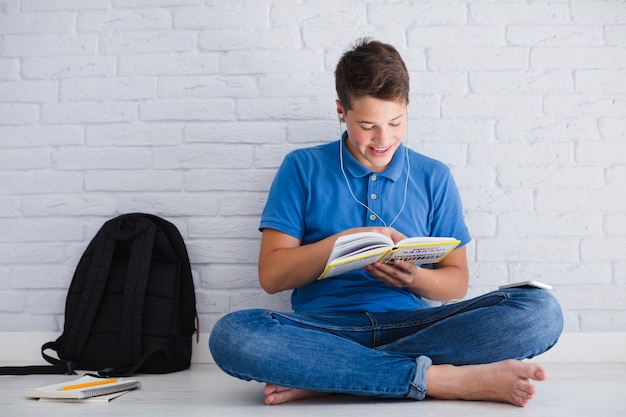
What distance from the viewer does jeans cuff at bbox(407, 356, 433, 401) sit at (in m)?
1.74

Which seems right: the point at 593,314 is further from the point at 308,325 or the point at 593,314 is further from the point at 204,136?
the point at 204,136

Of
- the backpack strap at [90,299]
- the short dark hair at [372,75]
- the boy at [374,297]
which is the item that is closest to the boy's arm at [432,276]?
the boy at [374,297]

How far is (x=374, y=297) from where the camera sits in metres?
2.14

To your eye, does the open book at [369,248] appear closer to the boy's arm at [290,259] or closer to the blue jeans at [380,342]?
the boy's arm at [290,259]

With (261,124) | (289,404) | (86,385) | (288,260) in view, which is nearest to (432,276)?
(288,260)

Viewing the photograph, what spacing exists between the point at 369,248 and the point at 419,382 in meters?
0.36

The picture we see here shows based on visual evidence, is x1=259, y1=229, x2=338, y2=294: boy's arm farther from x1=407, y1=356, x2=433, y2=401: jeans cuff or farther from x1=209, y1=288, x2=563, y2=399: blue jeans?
x1=407, y1=356, x2=433, y2=401: jeans cuff

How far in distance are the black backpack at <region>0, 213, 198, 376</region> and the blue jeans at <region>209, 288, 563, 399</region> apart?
2.05ft

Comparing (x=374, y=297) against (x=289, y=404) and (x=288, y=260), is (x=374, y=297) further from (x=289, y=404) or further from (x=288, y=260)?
(x=289, y=404)

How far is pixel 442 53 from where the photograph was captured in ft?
8.35

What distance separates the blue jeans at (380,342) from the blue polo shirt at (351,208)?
0.14 m

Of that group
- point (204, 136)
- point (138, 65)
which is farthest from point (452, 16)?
point (138, 65)

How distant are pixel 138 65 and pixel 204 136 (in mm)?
372

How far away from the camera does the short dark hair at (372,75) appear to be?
1.98 metres
